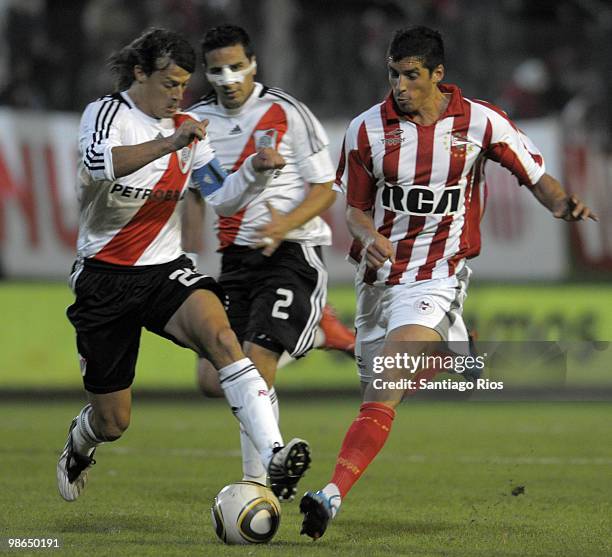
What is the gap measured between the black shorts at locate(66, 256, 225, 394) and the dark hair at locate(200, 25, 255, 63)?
1247mm

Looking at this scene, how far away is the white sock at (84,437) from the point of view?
6551mm

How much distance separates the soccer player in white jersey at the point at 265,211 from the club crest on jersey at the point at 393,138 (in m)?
0.86

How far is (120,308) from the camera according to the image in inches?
238

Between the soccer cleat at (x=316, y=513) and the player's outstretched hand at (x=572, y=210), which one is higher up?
the player's outstretched hand at (x=572, y=210)

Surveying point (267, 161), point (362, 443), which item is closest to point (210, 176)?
point (267, 161)

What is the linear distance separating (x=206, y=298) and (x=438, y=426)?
5.44 m

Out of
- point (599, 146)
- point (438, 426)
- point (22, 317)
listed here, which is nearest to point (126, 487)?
point (438, 426)

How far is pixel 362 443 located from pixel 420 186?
1.26 metres

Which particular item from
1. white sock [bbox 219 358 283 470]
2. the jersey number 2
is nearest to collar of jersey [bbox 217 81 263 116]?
the jersey number 2

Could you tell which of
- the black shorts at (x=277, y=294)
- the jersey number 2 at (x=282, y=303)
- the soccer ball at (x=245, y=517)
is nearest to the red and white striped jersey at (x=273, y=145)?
the black shorts at (x=277, y=294)

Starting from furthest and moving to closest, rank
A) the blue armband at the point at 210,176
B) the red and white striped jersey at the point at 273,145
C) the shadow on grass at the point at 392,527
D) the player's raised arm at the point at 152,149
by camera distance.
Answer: the red and white striped jersey at the point at 273,145, the blue armband at the point at 210,176, the shadow on grass at the point at 392,527, the player's raised arm at the point at 152,149

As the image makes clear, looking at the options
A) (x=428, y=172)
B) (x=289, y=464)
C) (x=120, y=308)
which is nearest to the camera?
(x=289, y=464)

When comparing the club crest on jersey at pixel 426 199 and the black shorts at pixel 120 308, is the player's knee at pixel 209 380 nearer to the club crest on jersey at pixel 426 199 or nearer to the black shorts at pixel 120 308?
the black shorts at pixel 120 308

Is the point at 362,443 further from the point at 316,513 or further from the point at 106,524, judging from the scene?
the point at 106,524
